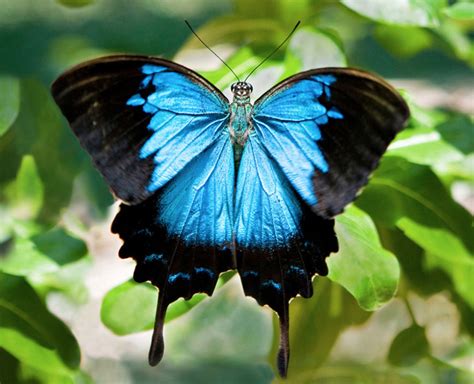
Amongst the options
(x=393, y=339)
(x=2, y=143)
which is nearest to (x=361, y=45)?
(x=393, y=339)

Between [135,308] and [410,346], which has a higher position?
[135,308]

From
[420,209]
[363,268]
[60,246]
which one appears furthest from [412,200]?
[60,246]

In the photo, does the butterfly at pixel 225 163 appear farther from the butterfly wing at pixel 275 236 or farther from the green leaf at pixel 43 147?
the green leaf at pixel 43 147

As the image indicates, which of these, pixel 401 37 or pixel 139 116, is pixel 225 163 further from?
pixel 401 37

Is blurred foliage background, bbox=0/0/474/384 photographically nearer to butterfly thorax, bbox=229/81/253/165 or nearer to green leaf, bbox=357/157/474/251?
green leaf, bbox=357/157/474/251

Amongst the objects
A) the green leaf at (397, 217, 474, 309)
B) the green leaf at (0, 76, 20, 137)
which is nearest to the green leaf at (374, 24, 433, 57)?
the green leaf at (397, 217, 474, 309)

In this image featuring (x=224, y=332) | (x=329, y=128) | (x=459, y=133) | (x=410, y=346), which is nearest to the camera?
(x=329, y=128)

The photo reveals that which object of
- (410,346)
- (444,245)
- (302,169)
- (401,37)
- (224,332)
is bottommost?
(224,332)
